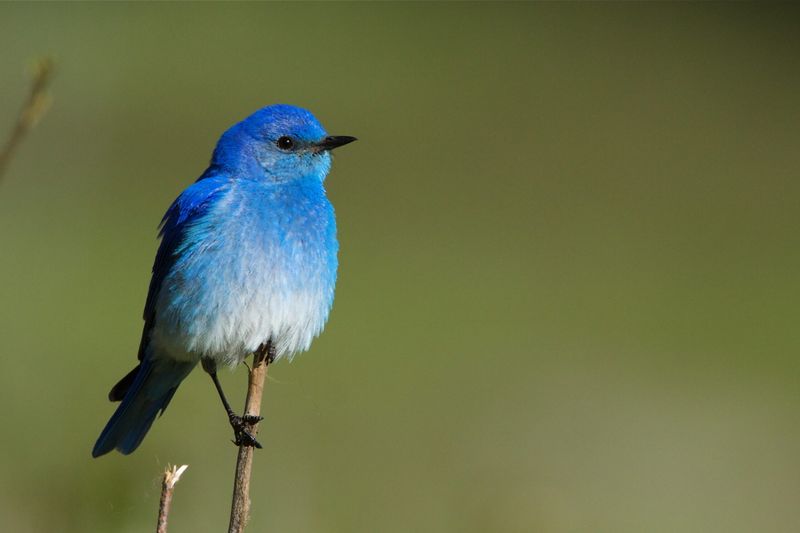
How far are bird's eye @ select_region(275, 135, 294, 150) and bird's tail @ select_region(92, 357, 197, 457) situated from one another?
870 mm

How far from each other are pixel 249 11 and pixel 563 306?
1110 centimetres

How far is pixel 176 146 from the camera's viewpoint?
1400 cm

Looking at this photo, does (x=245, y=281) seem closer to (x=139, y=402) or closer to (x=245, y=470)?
(x=139, y=402)

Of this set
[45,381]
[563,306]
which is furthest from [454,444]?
[563,306]

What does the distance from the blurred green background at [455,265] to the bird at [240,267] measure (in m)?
0.40

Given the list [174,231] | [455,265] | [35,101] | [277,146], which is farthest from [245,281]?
[455,265]

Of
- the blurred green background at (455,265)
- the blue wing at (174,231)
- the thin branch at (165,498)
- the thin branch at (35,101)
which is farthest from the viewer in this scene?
the blurred green background at (455,265)

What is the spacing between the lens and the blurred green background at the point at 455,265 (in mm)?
5883

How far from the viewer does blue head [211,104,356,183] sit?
14.8 feet

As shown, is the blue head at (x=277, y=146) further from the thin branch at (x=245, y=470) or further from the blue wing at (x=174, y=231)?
the thin branch at (x=245, y=470)

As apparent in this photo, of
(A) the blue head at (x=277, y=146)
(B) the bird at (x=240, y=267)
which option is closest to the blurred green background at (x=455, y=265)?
(B) the bird at (x=240, y=267)

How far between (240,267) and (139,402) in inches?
26.5

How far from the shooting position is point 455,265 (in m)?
11.4

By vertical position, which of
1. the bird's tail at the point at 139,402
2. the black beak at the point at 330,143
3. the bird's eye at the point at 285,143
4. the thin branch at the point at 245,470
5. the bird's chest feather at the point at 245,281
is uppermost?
the black beak at the point at 330,143
